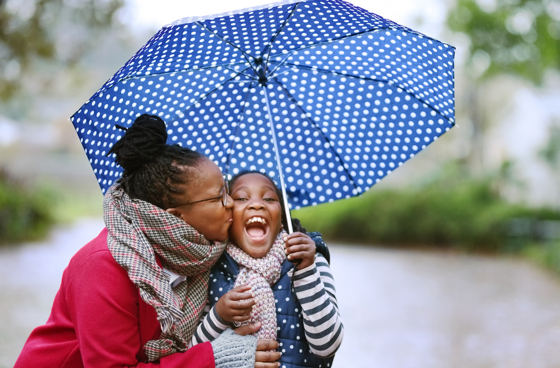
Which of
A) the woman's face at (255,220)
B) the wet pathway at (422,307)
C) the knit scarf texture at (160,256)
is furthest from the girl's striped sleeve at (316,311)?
the wet pathway at (422,307)

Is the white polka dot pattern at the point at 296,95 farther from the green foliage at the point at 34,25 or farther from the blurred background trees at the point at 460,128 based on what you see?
the green foliage at the point at 34,25

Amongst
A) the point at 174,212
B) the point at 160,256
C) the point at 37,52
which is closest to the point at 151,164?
the point at 174,212

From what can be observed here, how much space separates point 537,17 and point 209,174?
880 centimetres

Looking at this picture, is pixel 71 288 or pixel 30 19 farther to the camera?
pixel 30 19

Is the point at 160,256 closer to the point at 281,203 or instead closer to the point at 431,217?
the point at 281,203

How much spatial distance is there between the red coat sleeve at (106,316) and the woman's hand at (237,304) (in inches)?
6.8

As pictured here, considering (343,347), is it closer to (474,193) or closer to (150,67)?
(150,67)

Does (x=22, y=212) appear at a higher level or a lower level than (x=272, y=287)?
higher

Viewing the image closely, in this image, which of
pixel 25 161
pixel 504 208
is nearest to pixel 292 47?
pixel 504 208

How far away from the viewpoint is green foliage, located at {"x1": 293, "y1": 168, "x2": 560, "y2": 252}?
14.8m

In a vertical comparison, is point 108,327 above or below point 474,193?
below

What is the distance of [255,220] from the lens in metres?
2.25

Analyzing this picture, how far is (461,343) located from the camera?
7.04 metres

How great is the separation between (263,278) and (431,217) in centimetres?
1417
